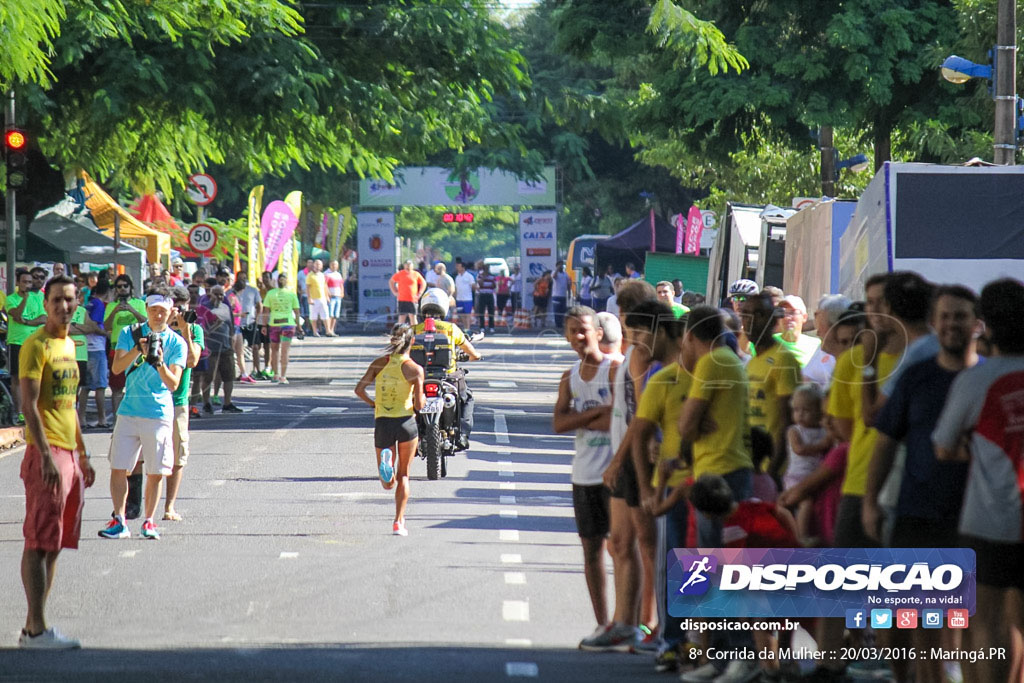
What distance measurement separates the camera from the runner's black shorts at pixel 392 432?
12.2 meters

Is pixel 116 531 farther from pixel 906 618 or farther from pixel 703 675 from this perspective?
pixel 906 618

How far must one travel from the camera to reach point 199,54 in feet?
65.2

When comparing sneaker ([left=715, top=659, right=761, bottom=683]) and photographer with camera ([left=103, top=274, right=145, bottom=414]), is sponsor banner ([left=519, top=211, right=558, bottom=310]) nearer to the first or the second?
photographer with camera ([left=103, top=274, right=145, bottom=414])

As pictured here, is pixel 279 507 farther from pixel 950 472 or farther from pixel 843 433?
pixel 950 472

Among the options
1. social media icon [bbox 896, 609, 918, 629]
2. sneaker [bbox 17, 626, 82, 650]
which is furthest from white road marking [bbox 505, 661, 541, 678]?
sneaker [bbox 17, 626, 82, 650]

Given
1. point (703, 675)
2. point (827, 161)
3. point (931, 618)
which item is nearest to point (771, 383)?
point (703, 675)

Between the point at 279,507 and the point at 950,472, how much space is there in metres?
7.78

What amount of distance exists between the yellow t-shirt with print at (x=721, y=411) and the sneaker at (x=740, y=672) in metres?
0.80

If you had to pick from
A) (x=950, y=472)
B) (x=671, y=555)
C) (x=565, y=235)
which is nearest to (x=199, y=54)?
(x=671, y=555)

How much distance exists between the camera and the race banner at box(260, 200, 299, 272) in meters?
34.7

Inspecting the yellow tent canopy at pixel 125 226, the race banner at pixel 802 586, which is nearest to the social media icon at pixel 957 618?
the race banner at pixel 802 586

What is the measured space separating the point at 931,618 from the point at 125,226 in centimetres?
2919

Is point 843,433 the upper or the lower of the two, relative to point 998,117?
A: lower

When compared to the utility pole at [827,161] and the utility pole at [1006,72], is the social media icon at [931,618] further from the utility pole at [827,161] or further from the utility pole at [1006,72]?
the utility pole at [827,161]
